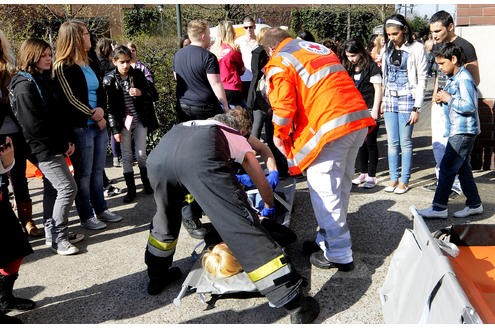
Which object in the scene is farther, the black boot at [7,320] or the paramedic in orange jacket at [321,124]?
the paramedic in orange jacket at [321,124]

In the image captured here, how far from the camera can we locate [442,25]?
484 centimetres

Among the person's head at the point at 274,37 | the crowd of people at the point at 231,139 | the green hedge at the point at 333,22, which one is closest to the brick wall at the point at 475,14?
the crowd of people at the point at 231,139

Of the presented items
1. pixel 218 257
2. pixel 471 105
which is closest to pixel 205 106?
pixel 218 257

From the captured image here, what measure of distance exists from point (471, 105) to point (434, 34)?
1.14 m

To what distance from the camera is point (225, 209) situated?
2926 millimetres

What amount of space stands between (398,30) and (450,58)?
2.75ft

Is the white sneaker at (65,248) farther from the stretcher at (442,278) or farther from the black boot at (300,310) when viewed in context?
the stretcher at (442,278)

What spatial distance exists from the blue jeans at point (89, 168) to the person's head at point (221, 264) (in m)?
1.76

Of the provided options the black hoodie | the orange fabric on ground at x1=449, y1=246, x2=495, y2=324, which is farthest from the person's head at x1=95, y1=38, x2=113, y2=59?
the orange fabric on ground at x1=449, y1=246, x2=495, y2=324

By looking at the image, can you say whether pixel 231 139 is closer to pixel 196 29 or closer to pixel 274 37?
pixel 274 37

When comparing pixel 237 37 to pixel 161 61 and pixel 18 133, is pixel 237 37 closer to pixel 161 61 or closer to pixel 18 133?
pixel 161 61

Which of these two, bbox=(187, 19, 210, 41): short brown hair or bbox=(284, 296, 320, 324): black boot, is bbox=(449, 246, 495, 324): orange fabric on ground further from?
bbox=(187, 19, 210, 41): short brown hair

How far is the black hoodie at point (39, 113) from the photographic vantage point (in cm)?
384

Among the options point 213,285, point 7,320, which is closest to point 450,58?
A: point 213,285
